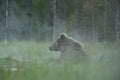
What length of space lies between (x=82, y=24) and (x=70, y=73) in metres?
7.27

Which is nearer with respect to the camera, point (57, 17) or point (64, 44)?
point (64, 44)

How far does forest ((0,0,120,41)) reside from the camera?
345 inches

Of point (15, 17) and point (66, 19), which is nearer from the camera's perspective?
point (66, 19)

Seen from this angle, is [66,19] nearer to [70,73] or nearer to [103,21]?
[103,21]

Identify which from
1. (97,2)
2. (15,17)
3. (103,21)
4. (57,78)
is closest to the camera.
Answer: (57,78)

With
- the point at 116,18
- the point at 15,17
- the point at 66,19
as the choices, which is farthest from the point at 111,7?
the point at 15,17

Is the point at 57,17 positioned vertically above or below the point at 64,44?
below

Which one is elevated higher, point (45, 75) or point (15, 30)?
point (45, 75)

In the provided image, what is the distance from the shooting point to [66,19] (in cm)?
900

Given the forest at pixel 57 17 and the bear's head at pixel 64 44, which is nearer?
the bear's head at pixel 64 44

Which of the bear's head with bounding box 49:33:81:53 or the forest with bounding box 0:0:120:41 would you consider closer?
the bear's head with bounding box 49:33:81:53

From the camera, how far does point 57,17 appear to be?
1029cm

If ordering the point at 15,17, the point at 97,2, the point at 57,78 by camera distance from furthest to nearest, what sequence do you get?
the point at 15,17, the point at 97,2, the point at 57,78

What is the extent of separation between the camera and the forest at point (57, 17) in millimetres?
8766
